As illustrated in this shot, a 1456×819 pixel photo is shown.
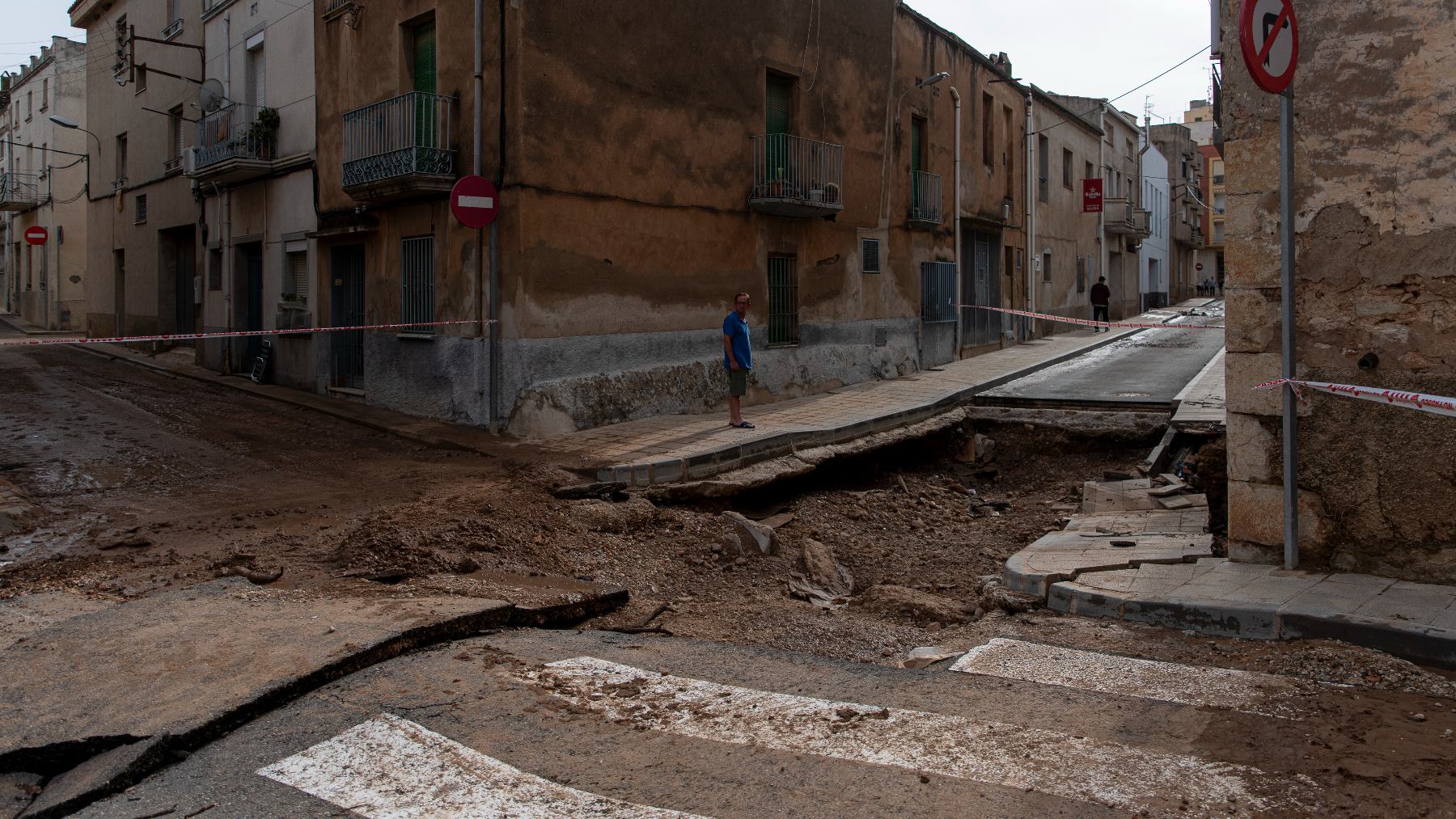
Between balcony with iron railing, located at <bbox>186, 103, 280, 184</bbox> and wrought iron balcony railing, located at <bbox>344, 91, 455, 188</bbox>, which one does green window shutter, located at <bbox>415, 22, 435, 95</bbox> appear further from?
balcony with iron railing, located at <bbox>186, 103, 280, 184</bbox>

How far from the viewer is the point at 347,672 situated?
4613mm

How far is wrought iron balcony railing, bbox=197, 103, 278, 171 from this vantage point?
52.4 ft

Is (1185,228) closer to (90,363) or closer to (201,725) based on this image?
(90,363)

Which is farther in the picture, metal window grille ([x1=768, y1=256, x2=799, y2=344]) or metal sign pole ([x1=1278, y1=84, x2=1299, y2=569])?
metal window grille ([x1=768, y1=256, x2=799, y2=344])

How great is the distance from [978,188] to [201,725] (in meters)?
21.0

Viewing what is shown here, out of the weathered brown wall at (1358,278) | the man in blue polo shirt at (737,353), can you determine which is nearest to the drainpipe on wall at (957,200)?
the man in blue polo shirt at (737,353)

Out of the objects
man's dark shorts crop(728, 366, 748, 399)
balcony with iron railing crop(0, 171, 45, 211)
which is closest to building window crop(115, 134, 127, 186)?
balcony with iron railing crop(0, 171, 45, 211)

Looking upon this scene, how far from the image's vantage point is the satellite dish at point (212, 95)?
673 inches

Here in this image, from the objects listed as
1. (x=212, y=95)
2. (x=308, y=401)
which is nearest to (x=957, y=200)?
(x=308, y=401)

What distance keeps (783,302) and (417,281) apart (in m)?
5.38

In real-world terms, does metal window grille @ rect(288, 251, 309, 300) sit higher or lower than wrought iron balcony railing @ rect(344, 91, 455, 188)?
lower

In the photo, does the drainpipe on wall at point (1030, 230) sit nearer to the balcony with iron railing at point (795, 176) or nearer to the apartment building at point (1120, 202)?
the apartment building at point (1120, 202)

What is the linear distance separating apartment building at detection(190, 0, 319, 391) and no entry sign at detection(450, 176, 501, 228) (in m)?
4.80

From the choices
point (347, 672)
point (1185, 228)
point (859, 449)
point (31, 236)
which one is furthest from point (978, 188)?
point (1185, 228)
